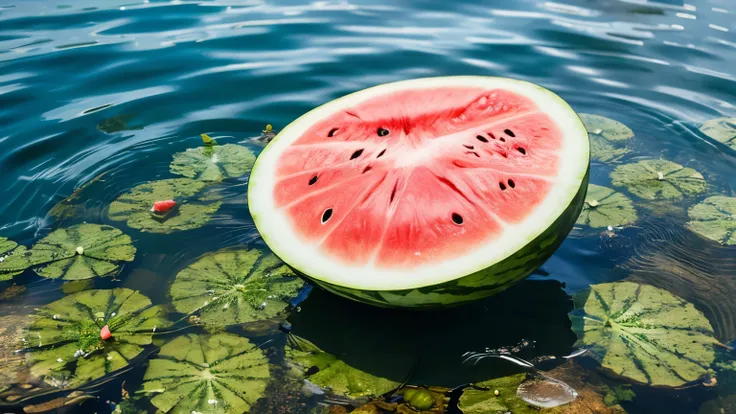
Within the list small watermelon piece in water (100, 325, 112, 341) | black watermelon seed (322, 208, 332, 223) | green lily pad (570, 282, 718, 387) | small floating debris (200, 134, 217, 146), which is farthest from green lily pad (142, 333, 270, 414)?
small floating debris (200, 134, 217, 146)

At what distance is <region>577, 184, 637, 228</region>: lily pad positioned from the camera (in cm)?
301

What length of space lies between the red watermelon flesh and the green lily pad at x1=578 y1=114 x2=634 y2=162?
1190mm

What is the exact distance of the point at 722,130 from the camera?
387cm

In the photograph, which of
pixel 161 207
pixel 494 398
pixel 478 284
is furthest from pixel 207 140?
pixel 494 398

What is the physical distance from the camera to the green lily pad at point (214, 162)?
11.1ft

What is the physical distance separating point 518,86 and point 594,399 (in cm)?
133

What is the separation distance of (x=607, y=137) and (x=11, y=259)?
10.5 ft

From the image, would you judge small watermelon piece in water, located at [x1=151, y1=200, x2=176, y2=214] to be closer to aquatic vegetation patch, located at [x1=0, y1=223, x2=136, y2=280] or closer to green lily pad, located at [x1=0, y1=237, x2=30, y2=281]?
aquatic vegetation patch, located at [x1=0, y1=223, x2=136, y2=280]

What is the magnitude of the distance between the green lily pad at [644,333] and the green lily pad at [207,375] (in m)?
1.17

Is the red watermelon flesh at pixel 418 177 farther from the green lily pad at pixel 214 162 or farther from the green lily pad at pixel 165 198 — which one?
the green lily pad at pixel 214 162

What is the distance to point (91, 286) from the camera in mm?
2568

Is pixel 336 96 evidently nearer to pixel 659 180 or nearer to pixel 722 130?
pixel 659 180

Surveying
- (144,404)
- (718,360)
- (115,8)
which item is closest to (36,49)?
(115,8)

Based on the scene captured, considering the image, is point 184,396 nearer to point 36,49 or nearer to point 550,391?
point 550,391
